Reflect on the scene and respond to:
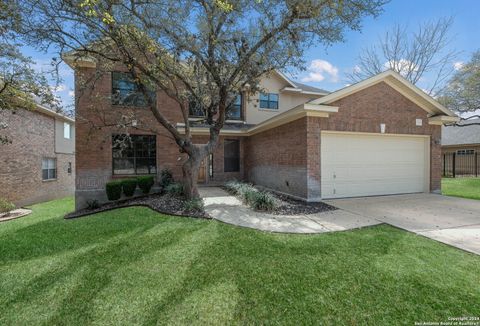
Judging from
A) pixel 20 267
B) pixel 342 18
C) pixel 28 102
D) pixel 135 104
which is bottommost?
pixel 20 267

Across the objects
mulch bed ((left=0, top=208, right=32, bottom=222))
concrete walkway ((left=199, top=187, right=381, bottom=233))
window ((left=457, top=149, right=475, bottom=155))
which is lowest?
mulch bed ((left=0, top=208, right=32, bottom=222))

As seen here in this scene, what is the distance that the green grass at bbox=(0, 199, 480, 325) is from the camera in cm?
284

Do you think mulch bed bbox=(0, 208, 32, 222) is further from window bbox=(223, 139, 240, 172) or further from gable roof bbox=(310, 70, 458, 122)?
gable roof bbox=(310, 70, 458, 122)

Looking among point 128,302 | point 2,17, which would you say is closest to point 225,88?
point 2,17

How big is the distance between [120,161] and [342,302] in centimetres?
1189

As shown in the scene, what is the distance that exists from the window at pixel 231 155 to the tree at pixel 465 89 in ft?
55.5

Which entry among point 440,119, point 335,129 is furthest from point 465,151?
point 335,129

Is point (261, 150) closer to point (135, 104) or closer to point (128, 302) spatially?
point (135, 104)

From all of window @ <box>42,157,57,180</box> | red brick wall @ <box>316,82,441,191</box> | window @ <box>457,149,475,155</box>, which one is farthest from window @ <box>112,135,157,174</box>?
window @ <box>457,149,475,155</box>

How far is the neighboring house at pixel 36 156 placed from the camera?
41.9 ft

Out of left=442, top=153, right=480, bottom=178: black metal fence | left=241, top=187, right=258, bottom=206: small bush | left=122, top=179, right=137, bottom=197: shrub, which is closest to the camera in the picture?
left=241, top=187, right=258, bottom=206: small bush

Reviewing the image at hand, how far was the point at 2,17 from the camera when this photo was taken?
6289mm

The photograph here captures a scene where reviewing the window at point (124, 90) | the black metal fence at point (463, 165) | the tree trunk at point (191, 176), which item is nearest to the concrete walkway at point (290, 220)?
the tree trunk at point (191, 176)

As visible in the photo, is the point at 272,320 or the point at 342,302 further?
the point at 342,302
